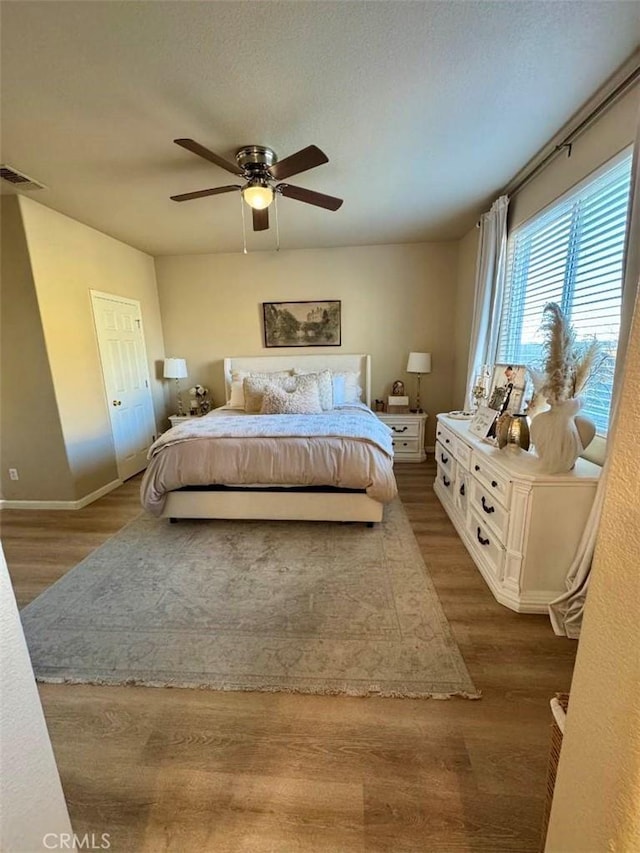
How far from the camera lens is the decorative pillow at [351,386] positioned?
4340 millimetres

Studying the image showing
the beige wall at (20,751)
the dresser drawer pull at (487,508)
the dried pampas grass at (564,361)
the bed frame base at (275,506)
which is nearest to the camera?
the beige wall at (20,751)

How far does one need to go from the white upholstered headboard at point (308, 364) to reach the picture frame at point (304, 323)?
19 centimetres

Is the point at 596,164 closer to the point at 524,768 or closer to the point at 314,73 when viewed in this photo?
the point at 314,73

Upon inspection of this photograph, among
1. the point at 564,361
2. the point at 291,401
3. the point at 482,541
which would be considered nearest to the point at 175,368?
the point at 291,401

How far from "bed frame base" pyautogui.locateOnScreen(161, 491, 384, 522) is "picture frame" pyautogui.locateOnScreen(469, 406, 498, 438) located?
902mm

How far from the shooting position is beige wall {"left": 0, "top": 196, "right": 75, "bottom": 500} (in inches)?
113

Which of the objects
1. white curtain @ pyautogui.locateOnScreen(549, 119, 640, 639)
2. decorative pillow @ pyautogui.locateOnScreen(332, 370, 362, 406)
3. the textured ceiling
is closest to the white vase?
white curtain @ pyautogui.locateOnScreen(549, 119, 640, 639)

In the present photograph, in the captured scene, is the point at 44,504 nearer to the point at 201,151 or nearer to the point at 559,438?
the point at 201,151

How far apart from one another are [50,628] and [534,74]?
11.9 ft

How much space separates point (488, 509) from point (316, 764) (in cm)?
152

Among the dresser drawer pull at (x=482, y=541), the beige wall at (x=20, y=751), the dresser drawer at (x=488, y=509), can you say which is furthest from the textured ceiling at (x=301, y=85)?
the dresser drawer pull at (x=482, y=541)

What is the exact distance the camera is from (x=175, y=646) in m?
1.70

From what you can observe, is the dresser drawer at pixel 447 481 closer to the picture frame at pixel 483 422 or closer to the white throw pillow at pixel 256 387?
the picture frame at pixel 483 422

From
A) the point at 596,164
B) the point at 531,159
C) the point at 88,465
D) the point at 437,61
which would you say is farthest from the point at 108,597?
the point at 531,159
